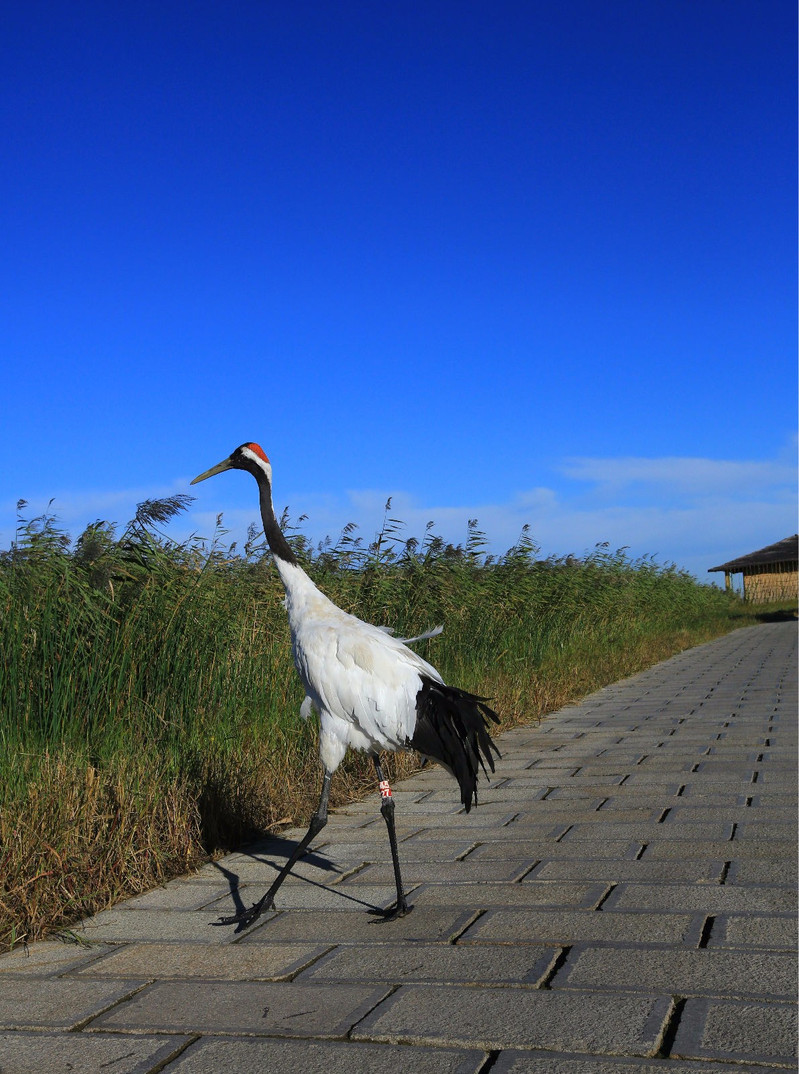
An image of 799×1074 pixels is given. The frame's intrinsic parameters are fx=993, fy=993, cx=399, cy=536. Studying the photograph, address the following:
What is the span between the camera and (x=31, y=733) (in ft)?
18.9

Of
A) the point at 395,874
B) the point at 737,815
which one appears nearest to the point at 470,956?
the point at 395,874

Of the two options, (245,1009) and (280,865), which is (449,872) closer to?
(280,865)

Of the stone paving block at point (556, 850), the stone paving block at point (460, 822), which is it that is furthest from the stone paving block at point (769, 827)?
the stone paving block at point (460, 822)

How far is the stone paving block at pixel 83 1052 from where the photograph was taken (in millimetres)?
2738

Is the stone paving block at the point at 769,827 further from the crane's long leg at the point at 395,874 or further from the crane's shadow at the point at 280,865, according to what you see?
the crane's shadow at the point at 280,865

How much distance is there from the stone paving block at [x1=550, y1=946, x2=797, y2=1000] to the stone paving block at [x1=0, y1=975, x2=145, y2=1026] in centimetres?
147

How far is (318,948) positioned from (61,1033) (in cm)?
101

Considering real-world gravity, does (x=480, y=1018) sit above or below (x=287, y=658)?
below

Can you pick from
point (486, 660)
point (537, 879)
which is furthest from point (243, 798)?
point (486, 660)

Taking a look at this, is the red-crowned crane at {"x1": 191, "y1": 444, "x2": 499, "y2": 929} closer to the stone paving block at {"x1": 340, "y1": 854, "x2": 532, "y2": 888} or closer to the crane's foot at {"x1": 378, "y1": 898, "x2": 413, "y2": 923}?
the crane's foot at {"x1": 378, "y1": 898, "x2": 413, "y2": 923}

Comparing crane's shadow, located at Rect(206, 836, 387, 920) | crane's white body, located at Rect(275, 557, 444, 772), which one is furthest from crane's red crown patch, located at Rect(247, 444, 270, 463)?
crane's shadow, located at Rect(206, 836, 387, 920)

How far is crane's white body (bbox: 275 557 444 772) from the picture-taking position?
4348mm

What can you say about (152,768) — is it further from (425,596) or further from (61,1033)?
(425,596)

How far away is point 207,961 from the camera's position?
11.8ft
